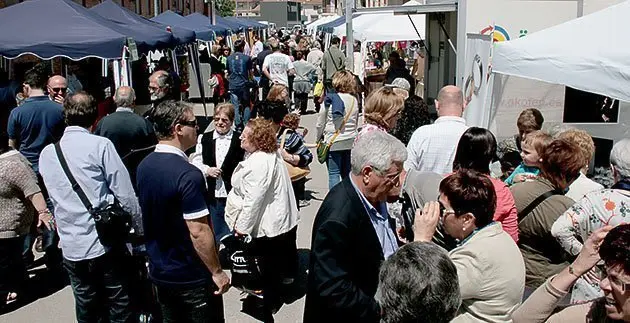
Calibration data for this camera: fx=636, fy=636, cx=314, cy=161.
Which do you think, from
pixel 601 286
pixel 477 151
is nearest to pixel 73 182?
pixel 477 151

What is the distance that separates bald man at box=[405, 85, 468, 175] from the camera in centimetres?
460

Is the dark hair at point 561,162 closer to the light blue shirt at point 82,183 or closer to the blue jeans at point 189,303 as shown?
the blue jeans at point 189,303

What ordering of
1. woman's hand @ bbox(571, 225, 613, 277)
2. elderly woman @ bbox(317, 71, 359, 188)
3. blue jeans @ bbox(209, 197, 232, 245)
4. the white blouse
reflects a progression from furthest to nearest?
elderly woman @ bbox(317, 71, 359, 188) < blue jeans @ bbox(209, 197, 232, 245) < the white blouse < woman's hand @ bbox(571, 225, 613, 277)

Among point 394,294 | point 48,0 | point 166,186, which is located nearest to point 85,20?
point 48,0

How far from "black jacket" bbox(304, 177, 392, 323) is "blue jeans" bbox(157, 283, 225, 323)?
1.04 meters

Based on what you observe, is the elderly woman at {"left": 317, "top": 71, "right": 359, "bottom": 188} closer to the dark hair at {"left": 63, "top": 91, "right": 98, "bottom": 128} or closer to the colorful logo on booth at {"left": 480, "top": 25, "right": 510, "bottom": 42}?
the colorful logo on booth at {"left": 480, "top": 25, "right": 510, "bottom": 42}

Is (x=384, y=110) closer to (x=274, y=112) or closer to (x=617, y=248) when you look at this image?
(x=274, y=112)

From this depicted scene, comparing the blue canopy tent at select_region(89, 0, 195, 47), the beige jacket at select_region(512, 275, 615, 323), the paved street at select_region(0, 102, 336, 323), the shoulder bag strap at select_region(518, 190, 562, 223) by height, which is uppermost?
the blue canopy tent at select_region(89, 0, 195, 47)

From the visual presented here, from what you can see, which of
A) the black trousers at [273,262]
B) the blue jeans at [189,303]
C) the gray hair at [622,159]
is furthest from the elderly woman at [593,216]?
the black trousers at [273,262]

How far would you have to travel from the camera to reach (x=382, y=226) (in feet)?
9.33

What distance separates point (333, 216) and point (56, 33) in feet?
21.5

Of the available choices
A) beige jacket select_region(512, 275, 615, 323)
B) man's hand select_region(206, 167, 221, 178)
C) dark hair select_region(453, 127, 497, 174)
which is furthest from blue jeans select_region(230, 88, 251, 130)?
beige jacket select_region(512, 275, 615, 323)

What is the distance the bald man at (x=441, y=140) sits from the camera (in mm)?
4602

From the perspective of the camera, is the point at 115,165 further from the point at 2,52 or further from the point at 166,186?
the point at 2,52
